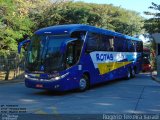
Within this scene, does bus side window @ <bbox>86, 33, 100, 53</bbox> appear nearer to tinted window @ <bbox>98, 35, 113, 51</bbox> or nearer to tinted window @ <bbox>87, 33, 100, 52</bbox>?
tinted window @ <bbox>87, 33, 100, 52</bbox>

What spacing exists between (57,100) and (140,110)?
13.0ft

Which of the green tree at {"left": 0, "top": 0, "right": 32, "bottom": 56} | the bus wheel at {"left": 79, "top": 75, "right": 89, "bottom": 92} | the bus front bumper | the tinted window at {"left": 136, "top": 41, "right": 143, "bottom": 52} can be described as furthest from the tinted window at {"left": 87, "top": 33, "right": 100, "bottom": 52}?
the tinted window at {"left": 136, "top": 41, "right": 143, "bottom": 52}

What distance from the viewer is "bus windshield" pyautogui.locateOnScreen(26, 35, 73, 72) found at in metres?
15.6

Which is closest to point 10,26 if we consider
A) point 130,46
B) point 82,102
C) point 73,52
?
point 130,46

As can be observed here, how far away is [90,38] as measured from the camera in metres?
18.3

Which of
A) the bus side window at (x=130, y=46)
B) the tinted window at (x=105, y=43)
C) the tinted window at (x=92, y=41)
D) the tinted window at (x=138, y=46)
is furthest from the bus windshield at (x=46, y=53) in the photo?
the tinted window at (x=138, y=46)

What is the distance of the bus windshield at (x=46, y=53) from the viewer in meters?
15.6

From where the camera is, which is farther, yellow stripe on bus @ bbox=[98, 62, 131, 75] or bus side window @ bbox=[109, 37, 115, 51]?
bus side window @ bbox=[109, 37, 115, 51]

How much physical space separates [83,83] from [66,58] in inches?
91.6

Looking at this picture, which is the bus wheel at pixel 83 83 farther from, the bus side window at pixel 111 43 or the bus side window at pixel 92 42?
the bus side window at pixel 111 43

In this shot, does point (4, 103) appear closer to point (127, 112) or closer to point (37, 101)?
point (37, 101)

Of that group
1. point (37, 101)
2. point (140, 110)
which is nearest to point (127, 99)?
point (140, 110)

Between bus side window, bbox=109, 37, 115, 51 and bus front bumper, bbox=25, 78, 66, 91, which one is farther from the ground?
bus side window, bbox=109, 37, 115, 51

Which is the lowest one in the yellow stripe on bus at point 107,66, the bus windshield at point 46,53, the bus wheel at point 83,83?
the bus wheel at point 83,83
